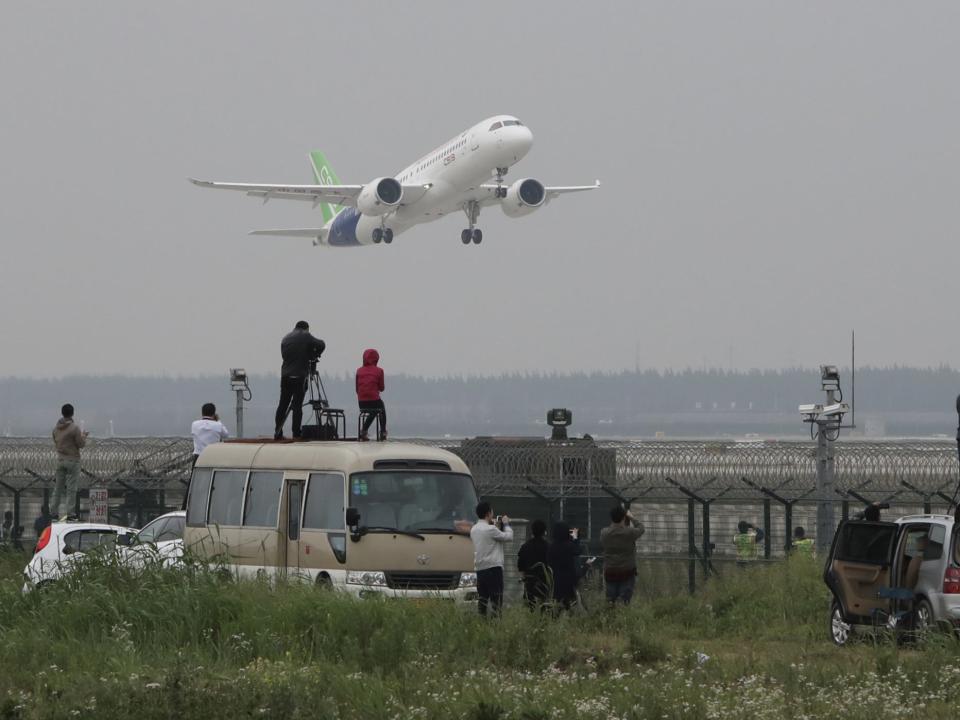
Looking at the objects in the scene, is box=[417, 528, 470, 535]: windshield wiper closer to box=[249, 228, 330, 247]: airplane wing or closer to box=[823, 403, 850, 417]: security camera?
box=[823, 403, 850, 417]: security camera

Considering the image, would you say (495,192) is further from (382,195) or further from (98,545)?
(98,545)

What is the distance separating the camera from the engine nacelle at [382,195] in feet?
194

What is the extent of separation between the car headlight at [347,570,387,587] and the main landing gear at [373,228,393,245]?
49412 mm

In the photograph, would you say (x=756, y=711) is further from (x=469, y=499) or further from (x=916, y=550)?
(x=469, y=499)

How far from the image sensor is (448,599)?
16328 millimetres

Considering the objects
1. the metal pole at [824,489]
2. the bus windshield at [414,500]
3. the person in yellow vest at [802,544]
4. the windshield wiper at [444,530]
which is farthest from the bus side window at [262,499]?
the metal pole at [824,489]

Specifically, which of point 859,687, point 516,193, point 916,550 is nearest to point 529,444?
point 916,550

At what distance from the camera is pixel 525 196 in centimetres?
5919

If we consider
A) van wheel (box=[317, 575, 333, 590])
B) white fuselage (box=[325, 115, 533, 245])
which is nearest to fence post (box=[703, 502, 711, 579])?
van wheel (box=[317, 575, 333, 590])

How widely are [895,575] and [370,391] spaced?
728 cm

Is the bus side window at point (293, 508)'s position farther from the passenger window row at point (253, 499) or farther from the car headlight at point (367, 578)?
the car headlight at point (367, 578)

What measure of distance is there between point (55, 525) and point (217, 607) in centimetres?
527

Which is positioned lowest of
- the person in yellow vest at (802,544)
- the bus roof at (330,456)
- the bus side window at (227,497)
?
the person in yellow vest at (802,544)

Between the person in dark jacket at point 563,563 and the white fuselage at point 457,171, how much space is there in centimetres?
3991
